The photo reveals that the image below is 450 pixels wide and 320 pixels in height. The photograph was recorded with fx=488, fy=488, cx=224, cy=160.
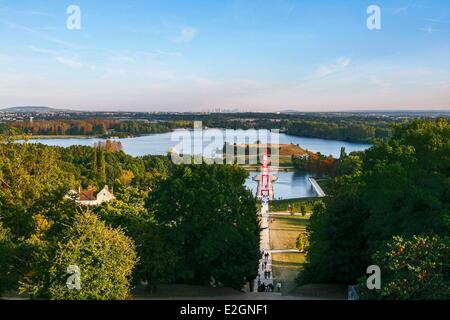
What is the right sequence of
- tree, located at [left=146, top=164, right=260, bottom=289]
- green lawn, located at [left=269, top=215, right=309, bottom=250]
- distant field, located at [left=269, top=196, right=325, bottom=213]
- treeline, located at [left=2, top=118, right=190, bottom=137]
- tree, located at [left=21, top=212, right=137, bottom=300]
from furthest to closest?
treeline, located at [left=2, top=118, right=190, bottom=137]
distant field, located at [left=269, top=196, right=325, bottom=213]
green lawn, located at [left=269, top=215, right=309, bottom=250]
tree, located at [left=146, top=164, right=260, bottom=289]
tree, located at [left=21, top=212, right=137, bottom=300]

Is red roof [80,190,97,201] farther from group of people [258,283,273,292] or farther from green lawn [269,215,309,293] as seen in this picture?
group of people [258,283,273,292]

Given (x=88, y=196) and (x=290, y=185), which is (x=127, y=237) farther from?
(x=290, y=185)

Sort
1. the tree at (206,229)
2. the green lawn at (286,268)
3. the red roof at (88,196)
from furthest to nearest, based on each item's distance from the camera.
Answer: the red roof at (88,196) → the green lawn at (286,268) → the tree at (206,229)

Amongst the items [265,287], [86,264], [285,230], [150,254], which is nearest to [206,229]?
[150,254]

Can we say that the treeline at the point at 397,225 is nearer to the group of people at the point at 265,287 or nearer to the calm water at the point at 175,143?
the group of people at the point at 265,287

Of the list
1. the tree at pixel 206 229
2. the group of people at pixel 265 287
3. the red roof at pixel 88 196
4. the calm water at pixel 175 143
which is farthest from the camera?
the calm water at pixel 175 143

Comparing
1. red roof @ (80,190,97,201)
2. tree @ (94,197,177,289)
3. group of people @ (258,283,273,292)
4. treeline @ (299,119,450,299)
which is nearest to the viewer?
treeline @ (299,119,450,299)

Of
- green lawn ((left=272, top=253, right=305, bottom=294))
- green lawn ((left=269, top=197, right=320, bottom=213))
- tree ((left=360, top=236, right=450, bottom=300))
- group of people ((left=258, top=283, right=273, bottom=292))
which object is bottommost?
green lawn ((left=269, top=197, right=320, bottom=213))

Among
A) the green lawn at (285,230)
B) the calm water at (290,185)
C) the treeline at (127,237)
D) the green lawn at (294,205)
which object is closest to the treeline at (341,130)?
the calm water at (290,185)

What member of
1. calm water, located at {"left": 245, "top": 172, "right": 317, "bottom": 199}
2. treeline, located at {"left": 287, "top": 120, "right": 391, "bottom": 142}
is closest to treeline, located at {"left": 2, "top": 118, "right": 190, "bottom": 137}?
treeline, located at {"left": 287, "top": 120, "right": 391, "bottom": 142}
